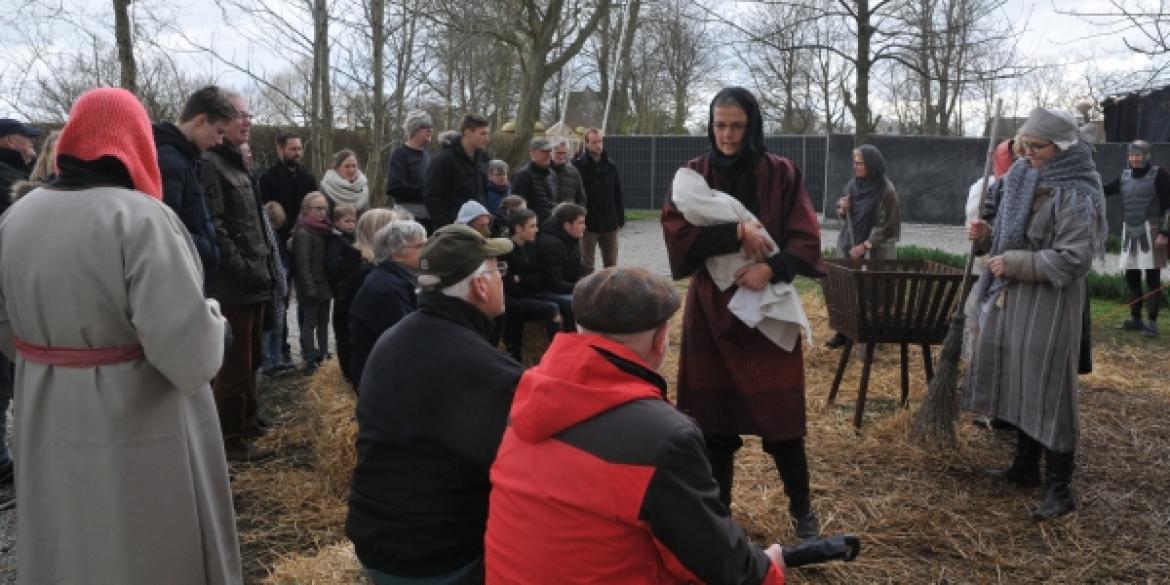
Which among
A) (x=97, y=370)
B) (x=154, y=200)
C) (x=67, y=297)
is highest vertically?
(x=154, y=200)

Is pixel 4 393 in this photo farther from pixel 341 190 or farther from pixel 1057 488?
pixel 1057 488

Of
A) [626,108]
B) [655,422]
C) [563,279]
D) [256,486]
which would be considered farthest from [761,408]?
[626,108]

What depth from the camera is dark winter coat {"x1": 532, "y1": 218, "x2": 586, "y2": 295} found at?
7.55 m

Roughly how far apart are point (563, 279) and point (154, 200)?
16.4ft

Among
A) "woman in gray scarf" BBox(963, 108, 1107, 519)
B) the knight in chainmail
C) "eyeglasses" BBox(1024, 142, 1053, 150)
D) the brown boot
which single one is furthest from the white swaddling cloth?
the knight in chainmail

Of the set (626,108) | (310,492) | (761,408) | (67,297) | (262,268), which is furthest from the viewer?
(626,108)

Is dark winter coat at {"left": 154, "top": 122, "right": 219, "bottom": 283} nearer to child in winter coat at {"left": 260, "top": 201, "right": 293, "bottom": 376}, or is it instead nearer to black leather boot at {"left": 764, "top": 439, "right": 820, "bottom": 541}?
child in winter coat at {"left": 260, "top": 201, "right": 293, "bottom": 376}

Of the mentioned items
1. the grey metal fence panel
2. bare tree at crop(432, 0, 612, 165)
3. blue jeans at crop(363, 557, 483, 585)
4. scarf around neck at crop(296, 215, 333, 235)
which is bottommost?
blue jeans at crop(363, 557, 483, 585)

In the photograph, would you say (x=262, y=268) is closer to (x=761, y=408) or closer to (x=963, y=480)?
(x=761, y=408)

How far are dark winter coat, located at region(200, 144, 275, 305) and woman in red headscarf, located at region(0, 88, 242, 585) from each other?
1977mm

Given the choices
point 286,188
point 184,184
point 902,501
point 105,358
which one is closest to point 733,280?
point 902,501

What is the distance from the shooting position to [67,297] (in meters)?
2.73

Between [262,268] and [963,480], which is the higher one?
[262,268]

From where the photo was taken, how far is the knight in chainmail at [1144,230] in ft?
29.5
